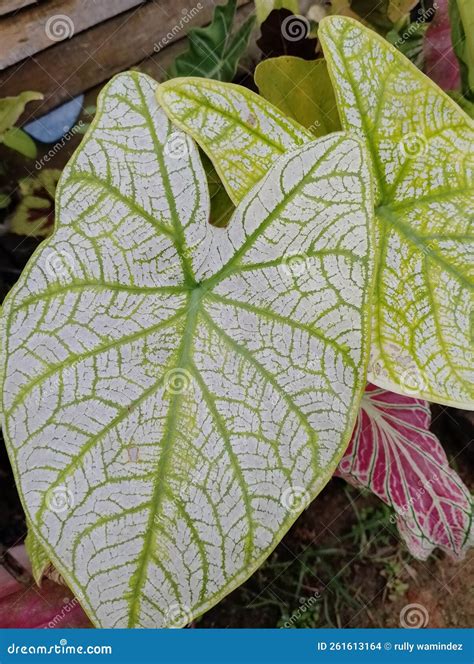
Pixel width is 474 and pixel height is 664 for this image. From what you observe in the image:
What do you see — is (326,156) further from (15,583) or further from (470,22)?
(15,583)

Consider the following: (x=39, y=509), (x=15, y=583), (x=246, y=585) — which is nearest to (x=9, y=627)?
(x=15, y=583)

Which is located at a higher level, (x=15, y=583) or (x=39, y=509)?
(x=39, y=509)

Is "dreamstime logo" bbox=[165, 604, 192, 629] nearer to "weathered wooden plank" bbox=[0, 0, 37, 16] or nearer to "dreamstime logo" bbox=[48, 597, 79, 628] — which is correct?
"dreamstime logo" bbox=[48, 597, 79, 628]
